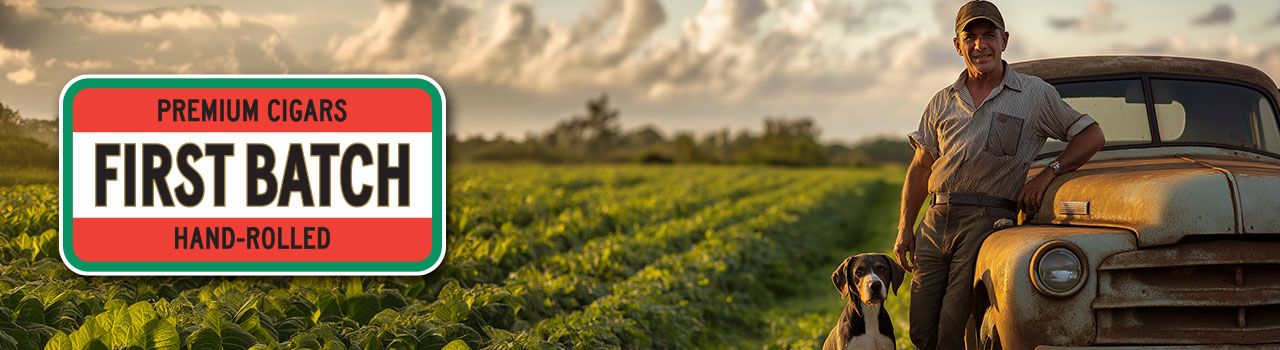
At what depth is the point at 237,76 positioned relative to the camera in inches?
221

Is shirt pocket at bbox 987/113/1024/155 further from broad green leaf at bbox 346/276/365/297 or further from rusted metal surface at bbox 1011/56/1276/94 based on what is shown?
broad green leaf at bbox 346/276/365/297

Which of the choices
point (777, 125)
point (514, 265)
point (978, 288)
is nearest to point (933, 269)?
point (978, 288)

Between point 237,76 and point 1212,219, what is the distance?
546cm

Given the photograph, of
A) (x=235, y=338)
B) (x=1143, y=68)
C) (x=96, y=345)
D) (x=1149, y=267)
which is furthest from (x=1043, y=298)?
(x=96, y=345)

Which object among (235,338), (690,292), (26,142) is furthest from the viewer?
(690,292)

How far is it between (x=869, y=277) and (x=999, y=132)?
103 centimetres

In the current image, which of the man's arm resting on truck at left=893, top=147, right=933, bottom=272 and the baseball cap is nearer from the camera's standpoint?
the baseball cap

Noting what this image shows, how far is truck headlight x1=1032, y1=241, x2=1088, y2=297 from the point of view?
4258mm

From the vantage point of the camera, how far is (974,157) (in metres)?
4.59

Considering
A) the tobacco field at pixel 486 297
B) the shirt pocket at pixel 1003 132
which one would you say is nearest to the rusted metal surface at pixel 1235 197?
the shirt pocket at pixel 1003 132

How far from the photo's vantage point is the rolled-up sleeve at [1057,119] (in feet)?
15.3

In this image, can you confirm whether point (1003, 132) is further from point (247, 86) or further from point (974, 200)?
point (247, 86)

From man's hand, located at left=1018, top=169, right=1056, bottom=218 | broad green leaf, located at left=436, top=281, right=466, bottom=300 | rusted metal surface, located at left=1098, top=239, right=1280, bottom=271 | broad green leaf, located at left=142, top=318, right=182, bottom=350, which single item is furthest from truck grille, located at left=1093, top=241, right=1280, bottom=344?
broad green leaf, located at left=142, top=318, right=182, bottom=350

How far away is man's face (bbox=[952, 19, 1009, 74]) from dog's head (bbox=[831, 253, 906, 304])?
1.11 m
